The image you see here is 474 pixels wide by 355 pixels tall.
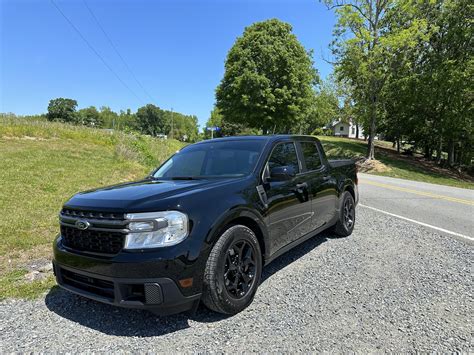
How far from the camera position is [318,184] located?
4.93 metres

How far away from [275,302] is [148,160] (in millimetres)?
13179

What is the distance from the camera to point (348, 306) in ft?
11.3

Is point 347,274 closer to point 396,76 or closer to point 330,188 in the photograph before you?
point 330,188

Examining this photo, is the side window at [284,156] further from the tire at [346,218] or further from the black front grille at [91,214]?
the black front grille at [91,214]

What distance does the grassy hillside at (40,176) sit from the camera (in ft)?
15.8

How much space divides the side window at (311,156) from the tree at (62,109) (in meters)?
111

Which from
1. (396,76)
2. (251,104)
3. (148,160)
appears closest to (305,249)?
(148,160)

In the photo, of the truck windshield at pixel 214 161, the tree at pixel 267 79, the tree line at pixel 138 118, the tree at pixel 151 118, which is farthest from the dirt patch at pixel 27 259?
the tree at pixel 151 118

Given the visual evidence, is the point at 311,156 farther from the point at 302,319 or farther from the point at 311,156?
the point at 302,319

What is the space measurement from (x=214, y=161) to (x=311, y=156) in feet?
5.49

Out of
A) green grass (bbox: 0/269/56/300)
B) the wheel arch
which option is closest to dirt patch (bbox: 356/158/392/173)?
the wheel arch

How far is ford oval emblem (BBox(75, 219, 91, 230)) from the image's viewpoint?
3.03 metres

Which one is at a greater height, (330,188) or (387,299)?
(330,188)

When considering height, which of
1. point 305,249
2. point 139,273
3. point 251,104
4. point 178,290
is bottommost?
point 305,249
